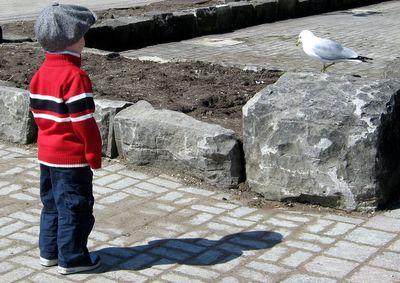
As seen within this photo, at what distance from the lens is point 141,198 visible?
18.0ft

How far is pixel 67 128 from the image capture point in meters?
4.21

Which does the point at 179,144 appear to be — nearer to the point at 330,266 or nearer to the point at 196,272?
the point at 196,272

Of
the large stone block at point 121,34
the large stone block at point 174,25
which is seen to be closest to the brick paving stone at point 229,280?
the large stone block at point 121,34

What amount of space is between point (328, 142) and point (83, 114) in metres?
1.76

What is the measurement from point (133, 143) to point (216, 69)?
2.55 m

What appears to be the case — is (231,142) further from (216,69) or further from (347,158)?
(216,69)

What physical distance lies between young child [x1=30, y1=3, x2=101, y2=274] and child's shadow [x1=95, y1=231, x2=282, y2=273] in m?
0.22

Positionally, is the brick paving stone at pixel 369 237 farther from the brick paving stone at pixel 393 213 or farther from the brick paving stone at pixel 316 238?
the brick paving stone at pixel 393 213

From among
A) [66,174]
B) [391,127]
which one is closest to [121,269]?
[66,174]

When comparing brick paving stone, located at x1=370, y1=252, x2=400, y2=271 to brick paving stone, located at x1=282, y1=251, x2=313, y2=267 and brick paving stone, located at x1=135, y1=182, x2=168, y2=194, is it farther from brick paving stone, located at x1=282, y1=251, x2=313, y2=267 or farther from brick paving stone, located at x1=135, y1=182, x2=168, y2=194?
brick paving stone, located at x1=135, y1=182, x2=168, y2=194

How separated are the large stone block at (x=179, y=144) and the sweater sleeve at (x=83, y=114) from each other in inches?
61.1

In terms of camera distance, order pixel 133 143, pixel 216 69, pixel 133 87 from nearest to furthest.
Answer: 1. pixel 133 143
2. pixel 133 87
3. pixel 216 69

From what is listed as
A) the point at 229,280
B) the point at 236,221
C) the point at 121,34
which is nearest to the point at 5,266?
the point at 229,280

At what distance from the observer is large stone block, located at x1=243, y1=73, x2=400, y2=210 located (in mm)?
5074
